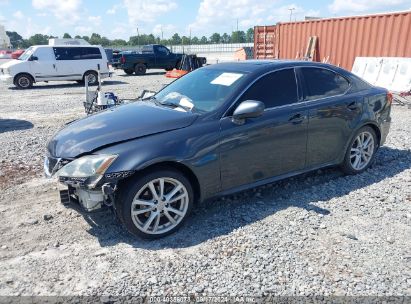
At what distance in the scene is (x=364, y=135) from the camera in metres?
5.02

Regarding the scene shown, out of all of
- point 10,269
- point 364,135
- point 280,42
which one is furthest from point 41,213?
point 280,42

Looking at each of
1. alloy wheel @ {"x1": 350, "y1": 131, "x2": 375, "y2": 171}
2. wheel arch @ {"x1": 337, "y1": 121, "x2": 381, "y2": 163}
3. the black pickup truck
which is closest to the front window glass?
wheel arch @ {"x1": 337, "y1": 121, "x2": 381, "y2": 163}

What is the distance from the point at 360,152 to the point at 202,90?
250 centimetres

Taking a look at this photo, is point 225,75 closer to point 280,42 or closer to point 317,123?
point 317,123

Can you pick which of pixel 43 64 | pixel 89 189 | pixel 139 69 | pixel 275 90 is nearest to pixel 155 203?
pixel 89 189

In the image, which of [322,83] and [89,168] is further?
[322,83]

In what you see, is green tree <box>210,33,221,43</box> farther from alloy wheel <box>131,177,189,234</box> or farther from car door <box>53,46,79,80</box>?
alloy wheel <box>131,177,189,234</box>

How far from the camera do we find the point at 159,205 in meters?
3.45

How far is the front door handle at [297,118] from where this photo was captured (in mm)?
4121

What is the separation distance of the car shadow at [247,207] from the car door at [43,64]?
14.7 m

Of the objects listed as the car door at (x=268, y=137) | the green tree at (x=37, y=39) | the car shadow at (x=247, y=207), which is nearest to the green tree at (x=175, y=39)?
the green tree at (x=37, y=39)

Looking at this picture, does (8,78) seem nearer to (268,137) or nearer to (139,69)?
(139,69)

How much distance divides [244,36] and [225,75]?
9150 centimetres

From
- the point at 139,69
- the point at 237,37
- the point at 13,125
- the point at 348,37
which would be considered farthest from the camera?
the point at 237,37
